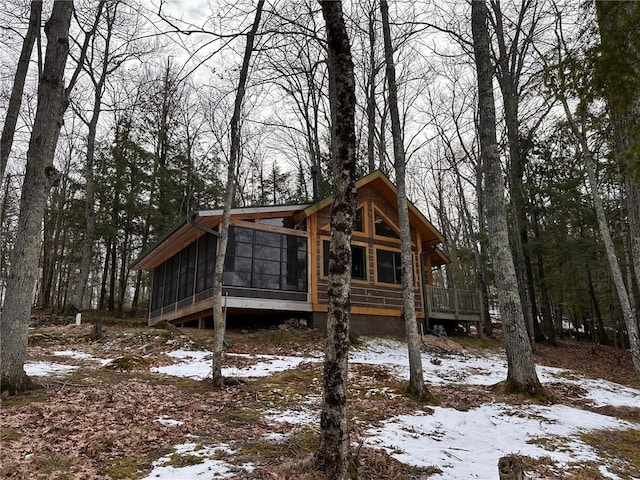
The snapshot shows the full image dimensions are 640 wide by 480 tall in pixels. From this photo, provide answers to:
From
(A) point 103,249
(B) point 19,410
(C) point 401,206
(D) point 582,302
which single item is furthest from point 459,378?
(A) point 103,249

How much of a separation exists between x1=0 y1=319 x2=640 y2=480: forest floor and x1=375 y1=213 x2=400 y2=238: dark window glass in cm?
745

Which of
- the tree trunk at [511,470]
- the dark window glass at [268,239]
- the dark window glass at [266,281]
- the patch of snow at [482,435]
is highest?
the dark window glass at [268,239]

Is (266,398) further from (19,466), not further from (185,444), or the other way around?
(19,466)

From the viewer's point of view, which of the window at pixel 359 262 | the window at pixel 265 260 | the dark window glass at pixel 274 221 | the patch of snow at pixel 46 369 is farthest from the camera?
the window at pixel 359 262

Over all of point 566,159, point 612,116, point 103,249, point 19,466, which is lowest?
point 19,466

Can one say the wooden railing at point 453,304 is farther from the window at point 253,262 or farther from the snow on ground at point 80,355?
the snow on ground at point 80,355

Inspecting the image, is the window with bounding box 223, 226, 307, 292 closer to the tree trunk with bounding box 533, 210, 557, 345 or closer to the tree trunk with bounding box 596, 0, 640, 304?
the tree trunk with bounding box 596, 0, 640, 304

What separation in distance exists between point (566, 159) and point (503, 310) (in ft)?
46.1

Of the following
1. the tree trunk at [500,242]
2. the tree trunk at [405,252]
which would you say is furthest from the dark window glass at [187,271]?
the tree trunk at [500,242]

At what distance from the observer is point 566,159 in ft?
60.7

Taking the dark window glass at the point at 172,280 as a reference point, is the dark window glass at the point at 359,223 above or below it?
above

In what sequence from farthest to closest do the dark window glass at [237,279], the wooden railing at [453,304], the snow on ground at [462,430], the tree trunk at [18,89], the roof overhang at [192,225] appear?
the wooden railing at [453,304] < the dark window glass at [237,279] < the roof overhang at [192,225] < the tree trunk at [18,89] < the snow on ground at [462,430]

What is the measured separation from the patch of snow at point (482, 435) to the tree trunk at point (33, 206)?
4805mm

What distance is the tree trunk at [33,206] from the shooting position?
5.41 meters
